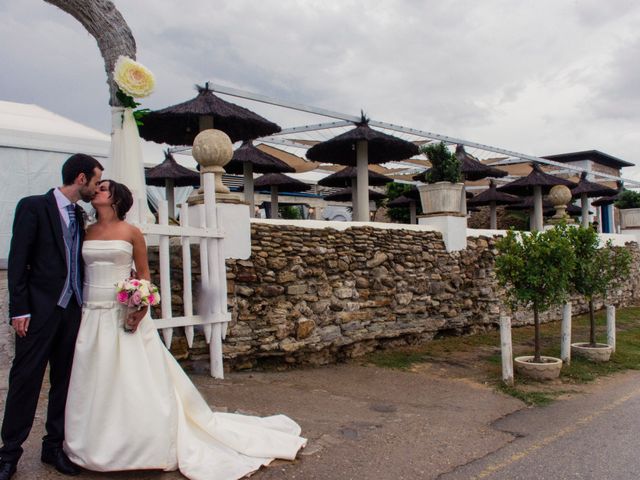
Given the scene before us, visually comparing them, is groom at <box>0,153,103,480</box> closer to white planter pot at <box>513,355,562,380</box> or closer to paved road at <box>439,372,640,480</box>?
paved road at <box>439,372,640,480</box>

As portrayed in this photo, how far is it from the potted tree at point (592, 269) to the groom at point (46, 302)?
21.4 ft

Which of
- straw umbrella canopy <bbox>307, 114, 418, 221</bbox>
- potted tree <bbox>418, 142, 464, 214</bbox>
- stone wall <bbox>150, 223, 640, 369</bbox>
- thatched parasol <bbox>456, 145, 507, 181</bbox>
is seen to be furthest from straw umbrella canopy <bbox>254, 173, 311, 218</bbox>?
stone wall <bbox>150, 223, 640, 369</bbox>

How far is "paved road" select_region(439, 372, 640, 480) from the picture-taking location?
374 cm

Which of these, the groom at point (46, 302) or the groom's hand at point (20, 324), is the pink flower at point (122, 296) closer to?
the groom at point (46, 302)

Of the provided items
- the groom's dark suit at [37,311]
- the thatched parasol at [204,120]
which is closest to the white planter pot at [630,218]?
the thatched parasol at [204,120]

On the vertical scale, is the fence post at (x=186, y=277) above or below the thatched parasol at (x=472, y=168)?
below

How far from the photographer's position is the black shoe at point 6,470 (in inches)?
119

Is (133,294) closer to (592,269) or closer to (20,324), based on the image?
(20,324)

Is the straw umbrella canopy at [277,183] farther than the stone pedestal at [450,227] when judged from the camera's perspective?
Yes

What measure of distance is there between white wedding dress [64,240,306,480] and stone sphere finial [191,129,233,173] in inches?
117

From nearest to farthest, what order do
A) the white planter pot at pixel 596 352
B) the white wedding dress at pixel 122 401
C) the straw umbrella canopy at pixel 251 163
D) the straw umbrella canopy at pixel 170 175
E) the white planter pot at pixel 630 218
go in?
the white wedding dress at pixel 122 401
the white planter pot at pixel 596 352
the straw umbrella canopy at pixel 251 163
the straw umbrella canopy at pixel 170 175
the white planter pot at pixel 630 218

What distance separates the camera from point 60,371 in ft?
10.7

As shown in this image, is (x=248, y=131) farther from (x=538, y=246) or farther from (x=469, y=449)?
(x=469, y=449)

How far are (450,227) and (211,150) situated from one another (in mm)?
4663
